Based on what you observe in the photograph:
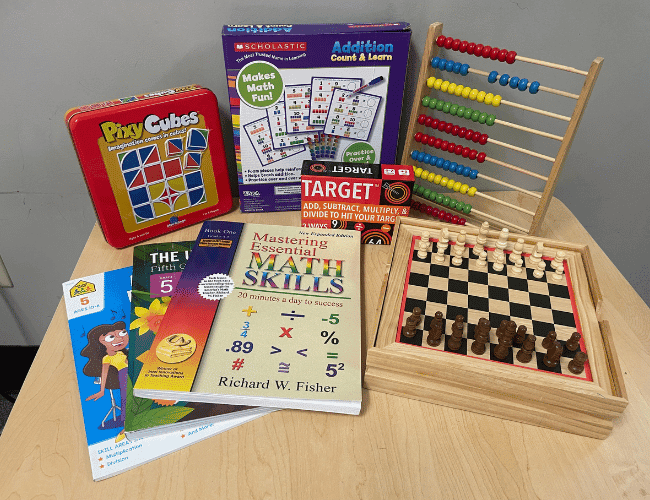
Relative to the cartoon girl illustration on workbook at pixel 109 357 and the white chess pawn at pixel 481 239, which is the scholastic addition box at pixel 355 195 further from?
the cartoon girl illustration on workbook at pixel 109 357

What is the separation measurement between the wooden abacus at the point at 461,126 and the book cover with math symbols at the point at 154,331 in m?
0.62

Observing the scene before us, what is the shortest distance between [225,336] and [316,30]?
67cm

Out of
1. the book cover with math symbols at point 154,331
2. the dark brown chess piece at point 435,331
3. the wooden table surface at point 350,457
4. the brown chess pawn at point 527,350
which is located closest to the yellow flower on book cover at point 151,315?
the book cover with math symbols at point 154,331

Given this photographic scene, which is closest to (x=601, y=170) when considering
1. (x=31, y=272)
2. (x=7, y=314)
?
(x=31, y=272)

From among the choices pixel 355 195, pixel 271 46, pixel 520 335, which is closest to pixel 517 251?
pixel 520 335

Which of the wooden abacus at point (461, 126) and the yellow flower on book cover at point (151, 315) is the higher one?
the wooden abacus at point (461, 126)

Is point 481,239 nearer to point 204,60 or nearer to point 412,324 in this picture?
point 412,324

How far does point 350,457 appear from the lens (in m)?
0.67

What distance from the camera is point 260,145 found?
1049mm

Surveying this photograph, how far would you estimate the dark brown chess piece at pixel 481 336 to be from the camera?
2.35ft

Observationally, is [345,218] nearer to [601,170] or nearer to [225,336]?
[225,336]

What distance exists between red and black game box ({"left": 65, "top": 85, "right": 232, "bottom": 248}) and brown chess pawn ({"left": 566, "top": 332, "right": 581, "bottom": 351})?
816 millimetres

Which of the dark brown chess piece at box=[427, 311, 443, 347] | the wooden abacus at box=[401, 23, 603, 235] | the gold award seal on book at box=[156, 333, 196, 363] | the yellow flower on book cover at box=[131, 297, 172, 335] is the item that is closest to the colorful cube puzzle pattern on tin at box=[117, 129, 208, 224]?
the yellow flower on book cover at box=[131, 297, 172, 335]

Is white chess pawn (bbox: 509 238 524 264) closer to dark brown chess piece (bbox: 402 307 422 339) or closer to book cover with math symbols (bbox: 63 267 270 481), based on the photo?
dark brown chess piece (bbox: 402 307 422 339)
